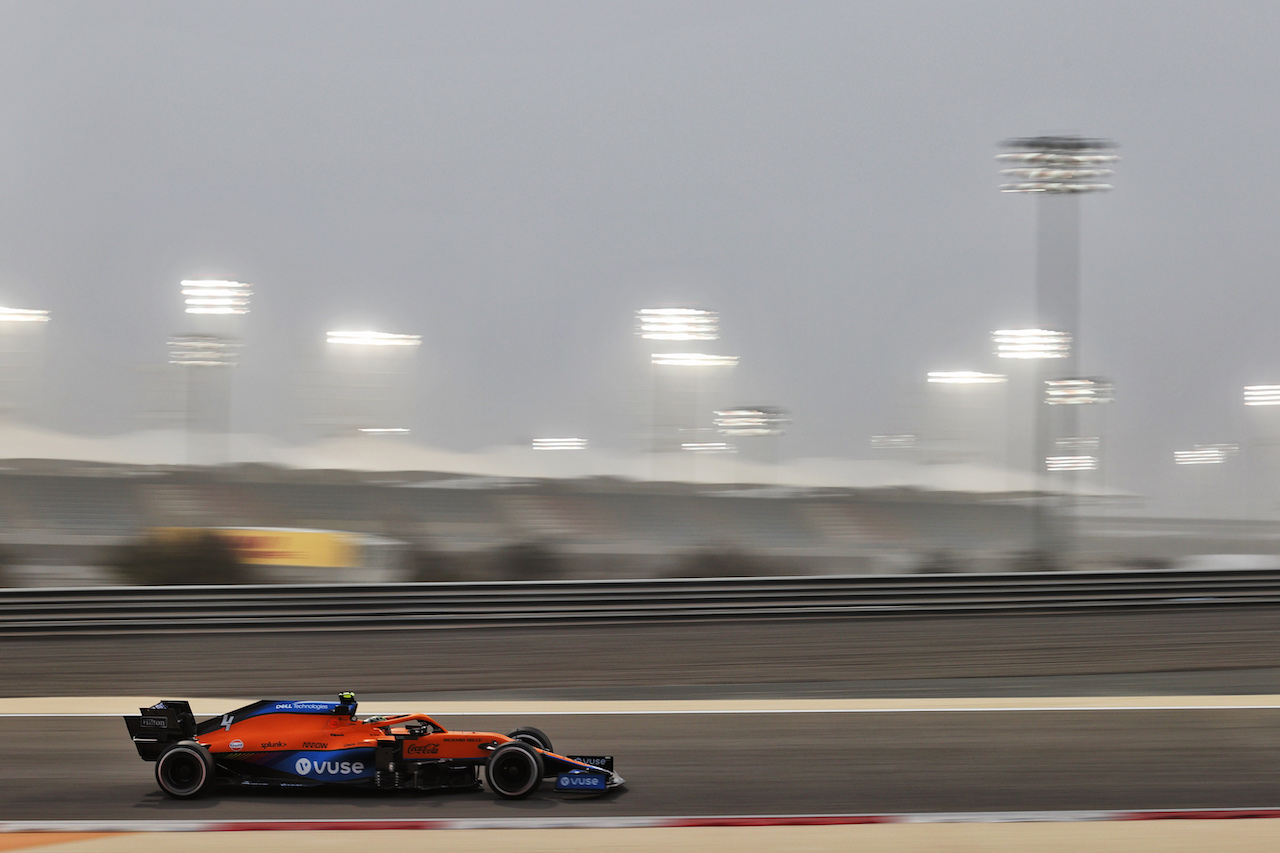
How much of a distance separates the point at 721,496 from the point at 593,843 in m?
29.2

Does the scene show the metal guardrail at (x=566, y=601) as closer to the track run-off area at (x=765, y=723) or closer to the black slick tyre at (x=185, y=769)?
the track run-off area at (x=765, y=723)

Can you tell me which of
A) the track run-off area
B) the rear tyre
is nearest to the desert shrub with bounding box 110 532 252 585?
the track run-off area

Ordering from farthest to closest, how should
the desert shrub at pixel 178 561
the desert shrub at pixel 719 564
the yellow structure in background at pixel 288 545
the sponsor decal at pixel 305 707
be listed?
the desert shrub at pixel 719 564 < the yellow structure in background at pixel 288 545 < the desert shrub at pixel 178 561 < the sponsor decal at pixel 305 707

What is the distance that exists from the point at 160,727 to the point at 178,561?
10764 millimetres

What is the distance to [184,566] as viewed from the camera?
47.2ft

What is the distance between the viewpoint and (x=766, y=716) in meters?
6.75

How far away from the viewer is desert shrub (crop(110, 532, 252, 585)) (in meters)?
14.3

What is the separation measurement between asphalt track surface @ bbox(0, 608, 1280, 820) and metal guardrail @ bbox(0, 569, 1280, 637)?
0.76ft

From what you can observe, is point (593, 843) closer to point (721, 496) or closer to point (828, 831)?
point (828, 831)

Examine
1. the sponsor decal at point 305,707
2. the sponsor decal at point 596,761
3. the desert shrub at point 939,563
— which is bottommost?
the desert shrub at point 939,563

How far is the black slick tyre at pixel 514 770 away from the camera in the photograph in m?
4.38

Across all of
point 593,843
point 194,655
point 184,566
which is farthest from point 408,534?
point 593,843

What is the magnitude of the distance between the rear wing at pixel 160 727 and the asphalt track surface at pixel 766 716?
0.28m

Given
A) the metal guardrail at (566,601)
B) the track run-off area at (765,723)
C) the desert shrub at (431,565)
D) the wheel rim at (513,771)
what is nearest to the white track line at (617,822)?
the track run-off area at (765,723)
